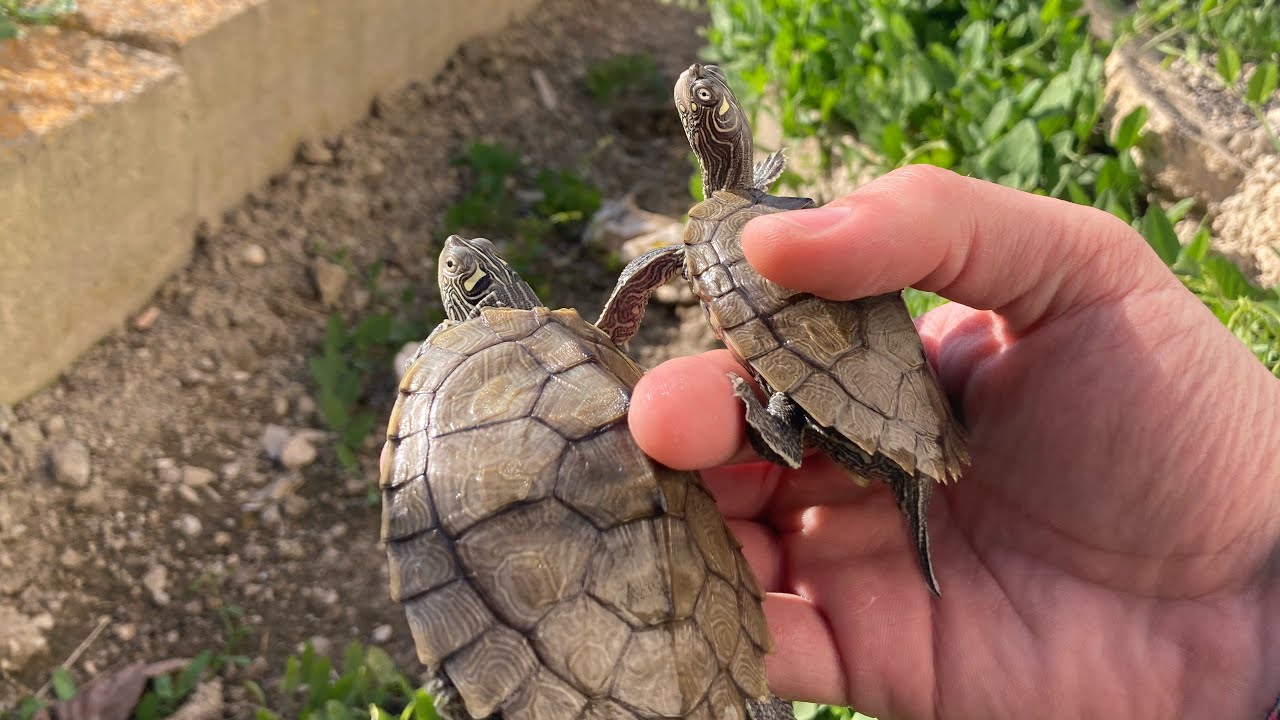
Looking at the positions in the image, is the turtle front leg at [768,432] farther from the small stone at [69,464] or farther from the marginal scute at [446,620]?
the small stone at [69,464]

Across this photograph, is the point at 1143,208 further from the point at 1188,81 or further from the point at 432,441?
the point at 432,441

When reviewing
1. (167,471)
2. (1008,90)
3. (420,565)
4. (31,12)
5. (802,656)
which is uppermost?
(31,12)

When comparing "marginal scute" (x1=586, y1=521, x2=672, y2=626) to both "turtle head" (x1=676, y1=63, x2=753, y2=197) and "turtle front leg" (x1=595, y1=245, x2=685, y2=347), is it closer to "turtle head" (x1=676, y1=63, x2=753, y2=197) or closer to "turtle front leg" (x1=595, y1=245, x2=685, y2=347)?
"turtle front leg" (x1=595, y1=245, x2=685, y2=347)

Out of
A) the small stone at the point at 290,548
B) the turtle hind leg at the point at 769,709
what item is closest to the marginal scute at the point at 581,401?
the turtle hind leg at the point at 769,709

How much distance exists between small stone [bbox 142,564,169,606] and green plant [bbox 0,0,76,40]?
1.65 metres

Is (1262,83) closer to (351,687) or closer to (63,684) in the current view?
(351,687)

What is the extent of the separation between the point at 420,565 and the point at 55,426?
1592mm

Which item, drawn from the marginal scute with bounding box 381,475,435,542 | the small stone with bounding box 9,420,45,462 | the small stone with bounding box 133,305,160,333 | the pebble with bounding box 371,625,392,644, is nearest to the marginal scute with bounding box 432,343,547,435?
the marginal scute with bounding box 381,475,435,542

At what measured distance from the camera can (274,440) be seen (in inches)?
121

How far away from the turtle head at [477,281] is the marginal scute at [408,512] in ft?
2.32

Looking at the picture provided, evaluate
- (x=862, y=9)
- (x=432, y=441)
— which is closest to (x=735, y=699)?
(x=432, y=441)

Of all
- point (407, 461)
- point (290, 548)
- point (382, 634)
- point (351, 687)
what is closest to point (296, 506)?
point (290, 548)

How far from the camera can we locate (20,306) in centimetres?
280

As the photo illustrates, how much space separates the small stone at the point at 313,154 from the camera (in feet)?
12.8
